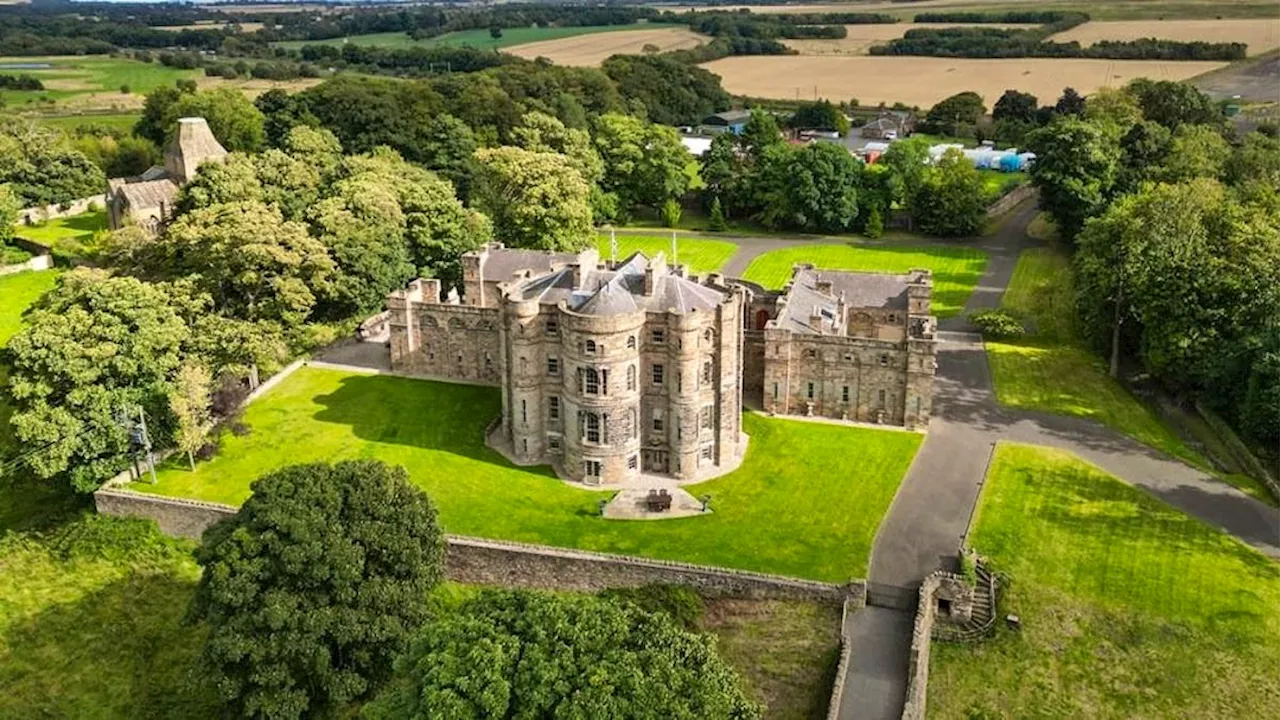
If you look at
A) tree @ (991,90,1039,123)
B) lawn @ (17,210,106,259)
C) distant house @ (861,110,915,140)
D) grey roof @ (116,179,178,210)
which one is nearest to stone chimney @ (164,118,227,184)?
grey roof @ (116,179,178,210)

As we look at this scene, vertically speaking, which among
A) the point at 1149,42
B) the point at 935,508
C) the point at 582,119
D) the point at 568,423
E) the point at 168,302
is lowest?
the point at 935,508

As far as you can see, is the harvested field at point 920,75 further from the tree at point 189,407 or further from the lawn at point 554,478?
the tree at point 189,407

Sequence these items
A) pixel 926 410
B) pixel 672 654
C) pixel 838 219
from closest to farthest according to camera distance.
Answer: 1. pixel 672 654
2. pixel 926 410
3. pixel 838 219

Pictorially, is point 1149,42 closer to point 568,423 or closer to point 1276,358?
point 1276,358

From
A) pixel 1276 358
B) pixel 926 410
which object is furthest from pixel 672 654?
pixel 1276 358

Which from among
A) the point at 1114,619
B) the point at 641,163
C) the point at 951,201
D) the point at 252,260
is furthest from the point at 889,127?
the point at 1114,619

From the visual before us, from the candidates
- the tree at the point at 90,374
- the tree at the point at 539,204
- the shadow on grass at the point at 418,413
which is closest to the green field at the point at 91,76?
the tree at the point at 539,204
